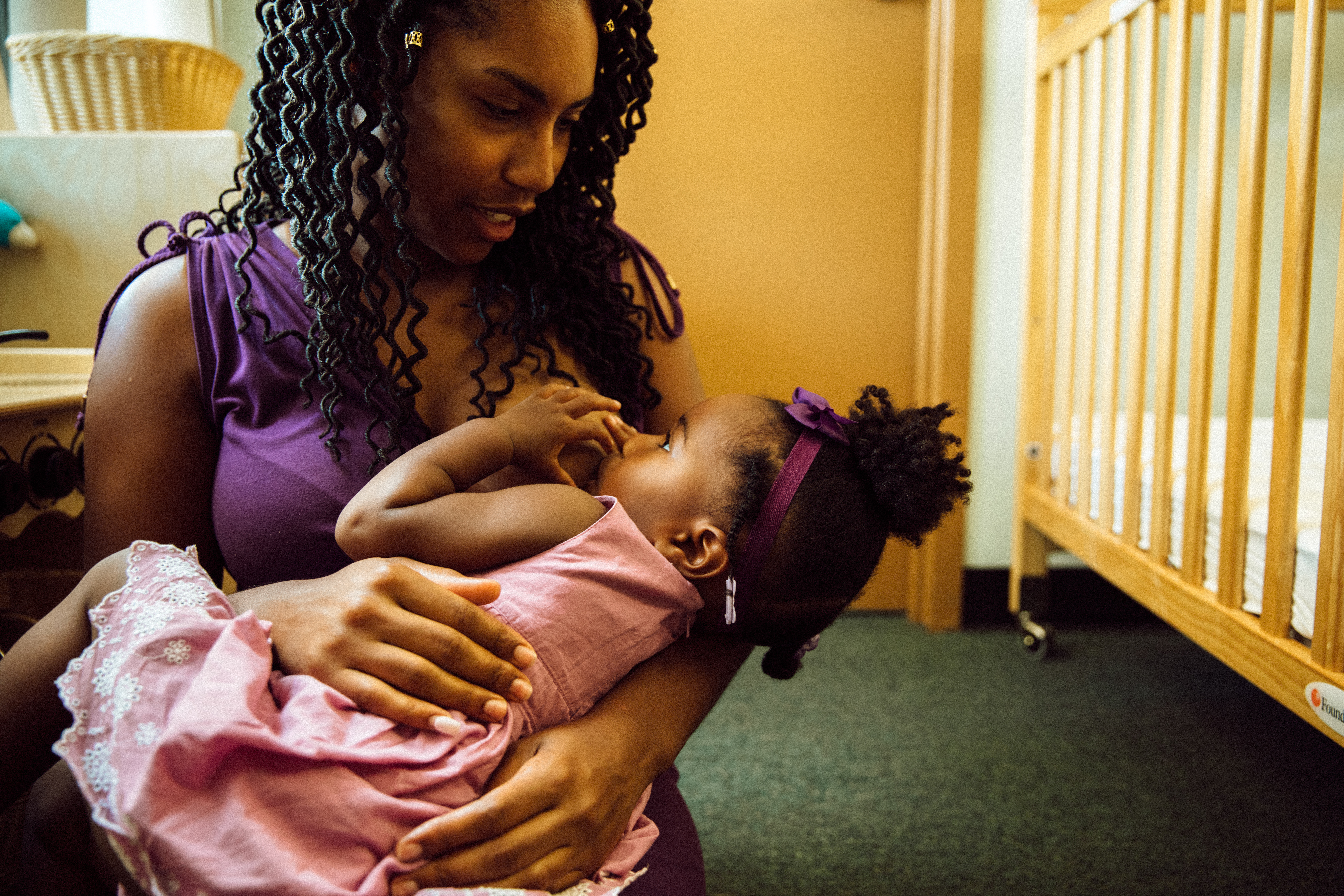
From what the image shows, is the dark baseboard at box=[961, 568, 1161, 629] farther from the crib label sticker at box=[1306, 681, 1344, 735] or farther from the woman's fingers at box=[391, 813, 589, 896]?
the woman's fingers at box=[391, 813, 589, 896]

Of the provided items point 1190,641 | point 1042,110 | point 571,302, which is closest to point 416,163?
point 571,302

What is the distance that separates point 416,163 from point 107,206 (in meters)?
0.88

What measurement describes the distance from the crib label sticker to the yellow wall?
149 cm

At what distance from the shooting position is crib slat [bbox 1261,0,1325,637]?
3.73ft

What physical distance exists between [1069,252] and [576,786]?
1974mm

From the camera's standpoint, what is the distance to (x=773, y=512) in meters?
0.89

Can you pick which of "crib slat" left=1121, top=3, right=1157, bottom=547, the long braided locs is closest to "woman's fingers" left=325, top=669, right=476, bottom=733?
the long braided locs

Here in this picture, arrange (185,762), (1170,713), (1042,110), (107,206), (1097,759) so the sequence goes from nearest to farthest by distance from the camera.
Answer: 1. (185,762)
2. (107,206)
3. (1097,759)
4. (1170,713)
5. (1042,110)

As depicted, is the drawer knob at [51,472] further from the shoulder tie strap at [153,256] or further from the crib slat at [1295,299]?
the crib slat at [1295,299]

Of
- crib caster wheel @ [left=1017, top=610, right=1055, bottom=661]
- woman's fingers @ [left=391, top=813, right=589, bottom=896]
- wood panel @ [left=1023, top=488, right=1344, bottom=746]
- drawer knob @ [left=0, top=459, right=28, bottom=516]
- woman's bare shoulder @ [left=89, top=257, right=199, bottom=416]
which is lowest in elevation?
crib caster wheel @ [left=1017, top=610, right=1055, bottom=661]

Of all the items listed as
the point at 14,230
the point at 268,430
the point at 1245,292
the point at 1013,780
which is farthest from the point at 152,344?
the point at 1013,780

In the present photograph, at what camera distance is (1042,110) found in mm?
2271

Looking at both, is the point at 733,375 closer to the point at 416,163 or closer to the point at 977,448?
the point at 977,448

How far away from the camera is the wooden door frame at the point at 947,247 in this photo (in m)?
2.37
